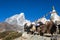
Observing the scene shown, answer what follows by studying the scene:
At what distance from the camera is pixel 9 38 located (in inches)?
1683

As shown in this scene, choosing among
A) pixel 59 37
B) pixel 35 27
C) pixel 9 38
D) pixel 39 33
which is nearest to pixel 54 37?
pixel 59 37

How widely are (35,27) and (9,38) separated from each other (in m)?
15.8

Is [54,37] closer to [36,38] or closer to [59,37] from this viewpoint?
[59,37]

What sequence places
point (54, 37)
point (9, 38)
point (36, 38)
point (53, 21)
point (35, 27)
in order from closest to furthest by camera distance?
point (54, 37) → point (53, 21) → point (36, 38) → point (35, 27) → point (9, 38)

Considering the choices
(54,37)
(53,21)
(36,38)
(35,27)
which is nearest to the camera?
(54,37)

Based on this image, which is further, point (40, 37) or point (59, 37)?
point (40, 37)

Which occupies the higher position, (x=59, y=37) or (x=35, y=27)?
(x=35, y=27)

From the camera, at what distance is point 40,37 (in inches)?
934

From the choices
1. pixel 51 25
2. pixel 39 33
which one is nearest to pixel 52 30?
pixel 51 25

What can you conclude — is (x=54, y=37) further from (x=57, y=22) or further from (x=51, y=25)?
(x=57, y=22)

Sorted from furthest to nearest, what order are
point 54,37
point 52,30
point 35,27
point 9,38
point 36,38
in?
point 9,38
point 35,27
point 36,38
point 52,30
point 54,37

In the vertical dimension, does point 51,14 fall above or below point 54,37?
above

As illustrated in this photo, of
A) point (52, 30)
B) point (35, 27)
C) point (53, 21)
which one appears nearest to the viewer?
point (52, 30)

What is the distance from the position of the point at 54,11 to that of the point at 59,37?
433cm
